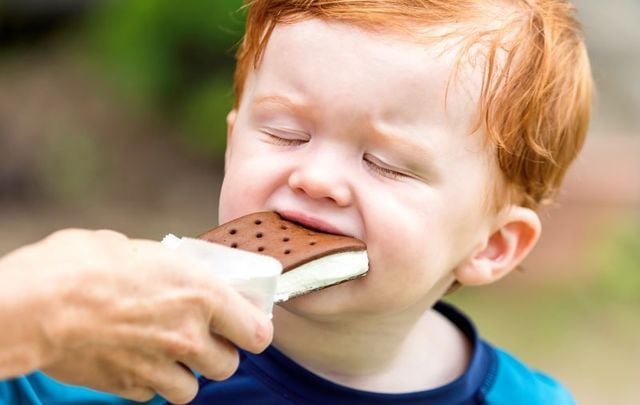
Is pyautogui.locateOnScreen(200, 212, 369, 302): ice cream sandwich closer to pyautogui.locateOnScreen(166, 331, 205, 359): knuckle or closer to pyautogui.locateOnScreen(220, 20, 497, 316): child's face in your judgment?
pyautogui.locateOnScreen(220, 20, 497, 316): child's face

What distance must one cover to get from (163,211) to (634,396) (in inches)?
85.1

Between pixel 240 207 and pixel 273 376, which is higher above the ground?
pixel 240 207

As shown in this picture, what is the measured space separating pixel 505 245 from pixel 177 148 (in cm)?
329

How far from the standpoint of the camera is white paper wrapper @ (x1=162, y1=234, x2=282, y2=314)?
1568mm

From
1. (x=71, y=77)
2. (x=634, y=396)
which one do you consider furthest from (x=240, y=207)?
(x=71, y=77)

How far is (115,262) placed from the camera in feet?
4.68

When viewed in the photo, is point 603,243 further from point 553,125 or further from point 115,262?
point 115,262

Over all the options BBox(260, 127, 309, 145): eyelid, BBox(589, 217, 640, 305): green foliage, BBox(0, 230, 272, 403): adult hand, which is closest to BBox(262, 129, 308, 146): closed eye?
BBox(260, 127, 309, 145): eyelid

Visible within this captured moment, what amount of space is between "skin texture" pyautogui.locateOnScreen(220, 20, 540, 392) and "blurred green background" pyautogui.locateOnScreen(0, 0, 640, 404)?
2414 mm

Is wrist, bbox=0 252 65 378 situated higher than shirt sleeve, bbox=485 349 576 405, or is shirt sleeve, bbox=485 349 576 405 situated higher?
wrist, bbox=0 252 65 378

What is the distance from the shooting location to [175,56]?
5.12 m

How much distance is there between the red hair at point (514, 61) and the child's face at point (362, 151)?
4cm

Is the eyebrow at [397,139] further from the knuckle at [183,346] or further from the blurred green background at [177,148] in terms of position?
the blurred green background at [177,148]

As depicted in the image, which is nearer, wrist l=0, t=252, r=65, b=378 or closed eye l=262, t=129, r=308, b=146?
wrist l=0, t=252, r=65, b=378
